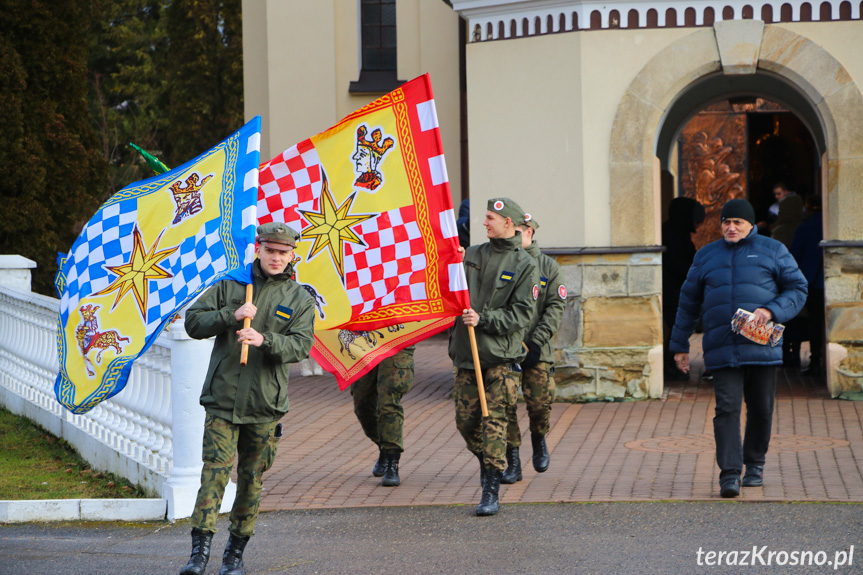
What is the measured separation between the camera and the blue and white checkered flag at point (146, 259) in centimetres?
618

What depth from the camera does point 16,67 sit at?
1524 cm

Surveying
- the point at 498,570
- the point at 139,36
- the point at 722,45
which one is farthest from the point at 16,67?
the point at 139,36

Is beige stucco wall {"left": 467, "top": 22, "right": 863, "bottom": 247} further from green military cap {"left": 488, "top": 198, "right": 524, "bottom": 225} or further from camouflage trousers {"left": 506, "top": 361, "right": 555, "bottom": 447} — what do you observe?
green military cap {"left": 488, "top": 198, "right": 524, "bottom": 225}

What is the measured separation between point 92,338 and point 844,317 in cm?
771

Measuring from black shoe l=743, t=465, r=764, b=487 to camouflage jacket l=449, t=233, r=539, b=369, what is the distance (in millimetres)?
1639

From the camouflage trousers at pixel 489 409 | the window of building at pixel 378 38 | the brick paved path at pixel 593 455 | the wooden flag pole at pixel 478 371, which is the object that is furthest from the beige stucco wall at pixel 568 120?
the window of building at pixel 378 38

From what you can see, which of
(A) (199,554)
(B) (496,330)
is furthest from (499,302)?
(A) (199,554)

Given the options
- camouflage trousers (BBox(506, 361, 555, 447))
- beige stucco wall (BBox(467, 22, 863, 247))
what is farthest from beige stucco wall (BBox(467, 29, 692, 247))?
camouflage trousers (BBox(506, 361, 555, 447))

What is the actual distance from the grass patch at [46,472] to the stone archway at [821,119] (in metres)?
5.54

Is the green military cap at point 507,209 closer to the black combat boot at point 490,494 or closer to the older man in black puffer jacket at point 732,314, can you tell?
the older man in black puffer jacket at point 732,314

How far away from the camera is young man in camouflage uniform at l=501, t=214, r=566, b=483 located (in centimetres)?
823

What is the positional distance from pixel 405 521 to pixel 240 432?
149 centimetres

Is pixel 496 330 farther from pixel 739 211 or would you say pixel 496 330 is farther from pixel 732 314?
pixel 739 211

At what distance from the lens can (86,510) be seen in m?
7.34
